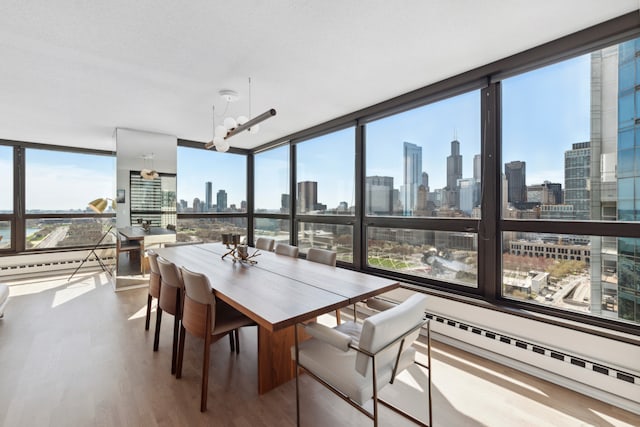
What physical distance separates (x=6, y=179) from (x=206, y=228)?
3.45 metres

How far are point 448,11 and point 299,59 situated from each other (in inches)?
46.6

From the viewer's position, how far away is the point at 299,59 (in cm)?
250

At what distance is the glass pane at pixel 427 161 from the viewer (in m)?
2.84

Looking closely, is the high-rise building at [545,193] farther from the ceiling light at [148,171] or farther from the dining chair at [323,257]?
the ceiling light at [148,171]

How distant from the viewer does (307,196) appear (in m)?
4.96

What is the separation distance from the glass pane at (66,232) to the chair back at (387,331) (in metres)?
6.09

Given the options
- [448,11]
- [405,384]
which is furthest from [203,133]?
[405,384]

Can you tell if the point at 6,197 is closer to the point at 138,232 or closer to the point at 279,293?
the point at 138,232

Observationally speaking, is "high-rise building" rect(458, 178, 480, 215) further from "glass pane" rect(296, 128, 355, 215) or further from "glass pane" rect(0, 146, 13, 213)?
"glass pane" rect(0, 146, 13, 213)

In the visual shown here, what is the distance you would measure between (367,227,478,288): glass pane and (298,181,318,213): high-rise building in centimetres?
131

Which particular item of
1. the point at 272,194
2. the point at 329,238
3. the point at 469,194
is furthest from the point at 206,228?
the point at 469,194

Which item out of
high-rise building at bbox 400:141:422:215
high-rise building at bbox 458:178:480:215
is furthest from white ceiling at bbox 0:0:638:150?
high-rise building at bbox 458:178:480:215

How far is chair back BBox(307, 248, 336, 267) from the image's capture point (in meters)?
2.93

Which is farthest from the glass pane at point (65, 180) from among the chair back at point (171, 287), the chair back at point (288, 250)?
the chair back at point (171, 287)
